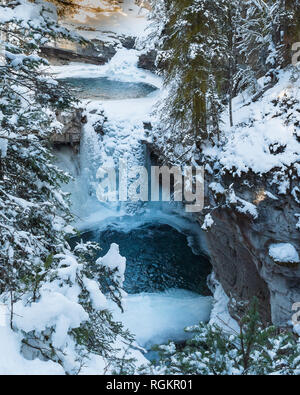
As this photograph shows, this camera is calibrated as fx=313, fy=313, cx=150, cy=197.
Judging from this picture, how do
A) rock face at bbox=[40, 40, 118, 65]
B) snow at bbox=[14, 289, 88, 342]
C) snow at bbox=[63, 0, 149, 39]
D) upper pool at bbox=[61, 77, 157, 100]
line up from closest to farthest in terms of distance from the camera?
snow at bbox=[14, 289, 88, 342] < upper pool at bbox=[61, 77, 157, 100] < rock face at bbox=[40, 40, 118, 65] < snow at bbox=[63, 0, 149, 39]

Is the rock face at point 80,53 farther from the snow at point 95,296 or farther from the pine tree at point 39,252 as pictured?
the snow at point 95,296

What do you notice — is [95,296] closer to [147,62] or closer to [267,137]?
[267,137]

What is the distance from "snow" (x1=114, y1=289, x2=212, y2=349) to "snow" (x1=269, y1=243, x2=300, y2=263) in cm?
372

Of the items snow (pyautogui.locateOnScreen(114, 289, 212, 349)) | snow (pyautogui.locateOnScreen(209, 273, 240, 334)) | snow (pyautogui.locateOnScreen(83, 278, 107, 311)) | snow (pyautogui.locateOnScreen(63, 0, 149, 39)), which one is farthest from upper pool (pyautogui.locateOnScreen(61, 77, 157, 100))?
snow (pyautogui.locateOnScreen(83, 278, 107, 311))

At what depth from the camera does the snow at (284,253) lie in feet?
17.4

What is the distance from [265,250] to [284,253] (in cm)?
51

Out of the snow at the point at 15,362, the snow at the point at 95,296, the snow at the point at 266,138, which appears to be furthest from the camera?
the snow at the point at 266,138

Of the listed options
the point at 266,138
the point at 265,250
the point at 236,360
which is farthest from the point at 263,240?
the point at 236,360

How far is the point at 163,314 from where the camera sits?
8.62 m

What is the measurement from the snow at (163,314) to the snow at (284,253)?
3715 mm

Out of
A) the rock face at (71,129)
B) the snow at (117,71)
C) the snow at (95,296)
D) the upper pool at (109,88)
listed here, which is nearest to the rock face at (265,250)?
the snow at (95,296)

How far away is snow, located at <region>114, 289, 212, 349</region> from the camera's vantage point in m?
7.90

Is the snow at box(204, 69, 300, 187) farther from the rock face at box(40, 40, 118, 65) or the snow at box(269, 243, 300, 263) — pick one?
the rock face at box(40, 40, 118, 65)

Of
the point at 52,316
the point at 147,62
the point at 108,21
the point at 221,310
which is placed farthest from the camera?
the point at 108,21
